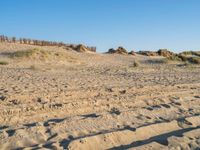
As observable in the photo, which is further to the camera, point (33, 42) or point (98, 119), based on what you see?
point (33, 42)

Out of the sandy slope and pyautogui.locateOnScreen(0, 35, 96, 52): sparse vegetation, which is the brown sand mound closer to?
pyautogui.locateOnScreen(0, 35, 96, 52): sparse vegetation

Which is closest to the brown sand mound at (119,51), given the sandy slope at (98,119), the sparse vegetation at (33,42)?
the sparse vegetation at (33,42)

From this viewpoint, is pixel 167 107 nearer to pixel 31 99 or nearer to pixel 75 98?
pixel 75 98

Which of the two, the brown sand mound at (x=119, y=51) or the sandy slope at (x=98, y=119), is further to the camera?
the brown sand mound at (x=119, y=51)

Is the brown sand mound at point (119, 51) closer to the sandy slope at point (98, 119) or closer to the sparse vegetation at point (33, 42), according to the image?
the sparse vegetation at point (33, 42)

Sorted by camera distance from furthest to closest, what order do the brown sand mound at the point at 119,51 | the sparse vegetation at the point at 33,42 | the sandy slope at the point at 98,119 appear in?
the brown sand mound at the point at 119,51, the sparse vegetation at the point at 33,42, the sandy slope at the point at 98,119

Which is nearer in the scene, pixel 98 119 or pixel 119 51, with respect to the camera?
pixel 98 119

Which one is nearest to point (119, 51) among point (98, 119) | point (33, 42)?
point (33, 42)

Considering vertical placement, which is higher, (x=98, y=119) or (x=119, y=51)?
(x=98, y=119)

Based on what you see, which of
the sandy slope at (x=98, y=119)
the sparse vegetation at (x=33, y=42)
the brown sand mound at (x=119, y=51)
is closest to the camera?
the sandy slope at (x=98, y=119)

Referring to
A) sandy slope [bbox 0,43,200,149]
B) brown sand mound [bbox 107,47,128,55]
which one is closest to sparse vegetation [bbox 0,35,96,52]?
brown sand mound [bbox 107,47,128,55]

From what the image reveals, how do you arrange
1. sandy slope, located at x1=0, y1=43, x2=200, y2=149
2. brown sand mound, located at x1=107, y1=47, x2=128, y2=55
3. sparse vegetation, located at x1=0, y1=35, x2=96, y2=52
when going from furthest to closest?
brown sand mound, located at x1=107, y1=47, x2=128, y2=55 → sparse vegetation, located at x1=0, y1=35, x2=96, y2=52 → sandy slope, located at x1=0, y1=43, x2=200, y2=149

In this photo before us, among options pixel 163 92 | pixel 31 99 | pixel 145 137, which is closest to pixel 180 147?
pixel 145 137

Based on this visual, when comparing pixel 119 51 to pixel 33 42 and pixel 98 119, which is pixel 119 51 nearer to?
pixel 33 42
